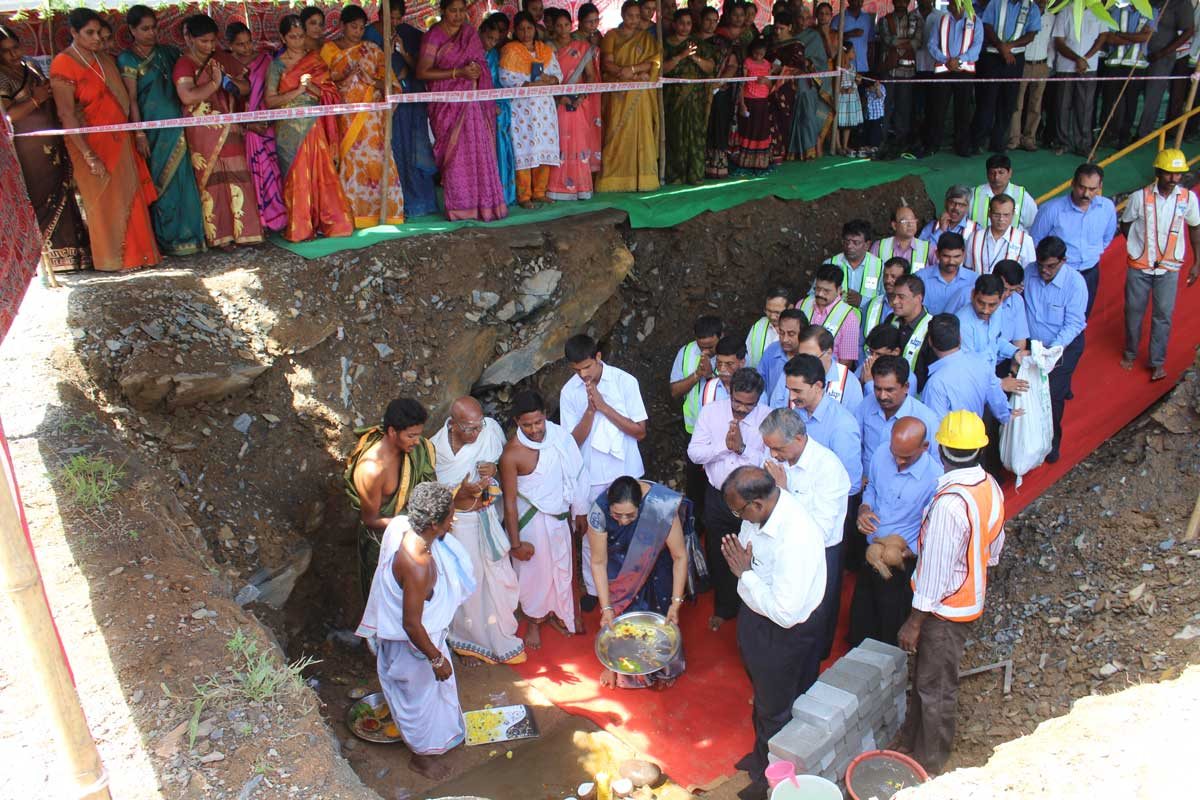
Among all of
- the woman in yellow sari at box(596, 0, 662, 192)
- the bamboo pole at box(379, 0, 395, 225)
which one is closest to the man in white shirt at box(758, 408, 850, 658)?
the bamboo pole at box(379, 0, 395, 225)

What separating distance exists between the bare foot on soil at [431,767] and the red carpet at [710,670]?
0.82 meters

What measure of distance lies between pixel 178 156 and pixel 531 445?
3397 millimetres

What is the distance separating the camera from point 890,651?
466cm

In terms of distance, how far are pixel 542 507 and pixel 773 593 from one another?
195cm

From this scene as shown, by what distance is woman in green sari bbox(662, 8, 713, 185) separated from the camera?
28.0 ft

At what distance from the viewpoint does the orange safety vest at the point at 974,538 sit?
4.12 m

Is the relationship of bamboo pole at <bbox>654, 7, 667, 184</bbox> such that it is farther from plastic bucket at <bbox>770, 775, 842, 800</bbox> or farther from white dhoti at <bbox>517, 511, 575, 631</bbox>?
plastic bucket at <bbox>770, 775, 842, 800</bbox>

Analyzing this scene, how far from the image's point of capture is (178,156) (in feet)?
21.2

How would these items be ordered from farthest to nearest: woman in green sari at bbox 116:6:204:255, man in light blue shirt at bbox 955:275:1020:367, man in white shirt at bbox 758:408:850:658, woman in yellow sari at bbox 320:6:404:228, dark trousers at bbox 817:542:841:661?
1. woman in yellow sari at bbox 320:6:404:228
2. woman in green sari at bbox 116:6:204:255
3. man in light blue shirt at bbox 955:275:1020:367
4. dark trousers at bbox 817:542:841:661
5. man in white shirt at bbox 758:408:850:658

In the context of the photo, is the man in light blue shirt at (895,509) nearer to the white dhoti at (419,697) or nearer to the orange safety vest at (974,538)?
the orange safety vest at (974,538)

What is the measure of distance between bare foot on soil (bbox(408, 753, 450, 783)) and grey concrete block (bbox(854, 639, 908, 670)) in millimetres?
2316

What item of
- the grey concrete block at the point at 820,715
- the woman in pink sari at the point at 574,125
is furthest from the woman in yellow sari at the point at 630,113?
the grey concrete block at the point at 820,715

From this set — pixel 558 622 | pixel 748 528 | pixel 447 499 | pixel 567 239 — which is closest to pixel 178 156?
pixel 567 239

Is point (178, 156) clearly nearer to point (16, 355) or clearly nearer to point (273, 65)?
point (273, 65)
